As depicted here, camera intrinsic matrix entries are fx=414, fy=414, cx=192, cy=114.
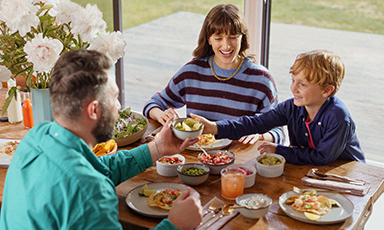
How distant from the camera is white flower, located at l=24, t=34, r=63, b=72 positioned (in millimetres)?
1630

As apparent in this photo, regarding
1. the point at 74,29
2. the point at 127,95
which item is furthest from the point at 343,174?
the point at 127,95

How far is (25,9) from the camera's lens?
1.65 m

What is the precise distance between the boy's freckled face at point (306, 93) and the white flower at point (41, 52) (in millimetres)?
1094

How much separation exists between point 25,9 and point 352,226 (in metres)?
1.47

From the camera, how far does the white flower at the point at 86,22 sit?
1.72 m

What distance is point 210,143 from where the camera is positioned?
2105 millimetres

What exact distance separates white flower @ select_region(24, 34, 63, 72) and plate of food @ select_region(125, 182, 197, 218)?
0.61m

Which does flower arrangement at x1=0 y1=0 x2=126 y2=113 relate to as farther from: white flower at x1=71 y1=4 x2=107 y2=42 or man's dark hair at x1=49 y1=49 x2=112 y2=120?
man's dark hair at x1=49 y1=49 x2=112 y2=120

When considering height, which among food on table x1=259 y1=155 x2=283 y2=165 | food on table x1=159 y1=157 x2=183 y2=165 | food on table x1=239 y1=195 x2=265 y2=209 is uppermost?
food on table x1=259 y1=155 x2=283 y2=165

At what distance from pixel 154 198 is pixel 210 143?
2.04 ft

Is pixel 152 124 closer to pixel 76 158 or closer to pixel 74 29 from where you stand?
pixel 74 29

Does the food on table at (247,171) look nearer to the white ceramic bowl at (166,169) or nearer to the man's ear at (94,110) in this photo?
the white ceramic bowl at (166,169)

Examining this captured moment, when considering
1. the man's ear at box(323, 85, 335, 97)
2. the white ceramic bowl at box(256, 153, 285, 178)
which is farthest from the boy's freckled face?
the white ceramic bowl at box(256, 153, 285, 178)

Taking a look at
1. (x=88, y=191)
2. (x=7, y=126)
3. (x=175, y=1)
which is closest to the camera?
(x=88, y=191)
